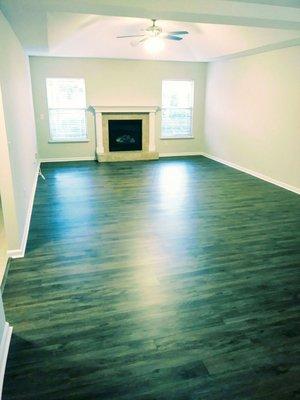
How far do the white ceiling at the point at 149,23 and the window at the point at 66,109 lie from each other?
766mm

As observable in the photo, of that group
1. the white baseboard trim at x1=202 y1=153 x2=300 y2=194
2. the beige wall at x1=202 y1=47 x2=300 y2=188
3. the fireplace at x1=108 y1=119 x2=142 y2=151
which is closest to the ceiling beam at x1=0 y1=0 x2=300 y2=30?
the beige wall at x1=202 y1=47 x2=300 y2=188

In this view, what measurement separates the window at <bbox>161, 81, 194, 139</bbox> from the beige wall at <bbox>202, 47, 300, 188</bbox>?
574mm

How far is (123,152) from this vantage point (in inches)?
331

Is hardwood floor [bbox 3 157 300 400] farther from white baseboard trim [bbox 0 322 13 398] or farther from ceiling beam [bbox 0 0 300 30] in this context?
ceiling beam [bbox 0 0 300 30]

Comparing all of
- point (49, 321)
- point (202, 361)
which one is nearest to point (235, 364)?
point (202, 361)

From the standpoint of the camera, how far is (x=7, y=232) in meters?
3.28

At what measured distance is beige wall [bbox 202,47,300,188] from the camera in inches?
225

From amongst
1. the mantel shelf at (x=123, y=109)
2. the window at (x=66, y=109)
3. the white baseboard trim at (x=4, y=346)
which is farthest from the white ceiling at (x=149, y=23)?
the white baseboard trim at (x=4, y=346)

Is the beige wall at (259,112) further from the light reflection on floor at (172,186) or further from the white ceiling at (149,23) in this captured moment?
the light reflection on floor at (172,186)

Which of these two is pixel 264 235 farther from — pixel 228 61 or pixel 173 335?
pixel 228 61

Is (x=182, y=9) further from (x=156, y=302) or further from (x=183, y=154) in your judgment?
(x=183, y=154)

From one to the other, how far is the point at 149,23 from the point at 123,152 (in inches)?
129

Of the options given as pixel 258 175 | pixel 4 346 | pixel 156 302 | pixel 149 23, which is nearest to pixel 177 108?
pixel 149 23

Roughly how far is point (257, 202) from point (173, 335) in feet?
11.3
